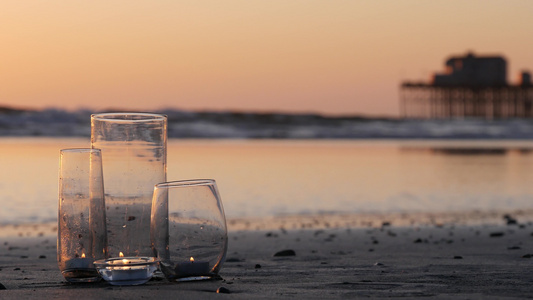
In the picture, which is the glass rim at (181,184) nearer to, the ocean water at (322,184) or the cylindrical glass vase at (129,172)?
the cylindrical glass vase at (129,172)

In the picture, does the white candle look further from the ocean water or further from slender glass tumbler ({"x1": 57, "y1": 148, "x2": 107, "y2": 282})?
the ocean water

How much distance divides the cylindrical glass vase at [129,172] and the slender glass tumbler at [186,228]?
126 millimetres

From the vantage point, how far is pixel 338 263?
14.5 feet

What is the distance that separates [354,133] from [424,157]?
17140 mm

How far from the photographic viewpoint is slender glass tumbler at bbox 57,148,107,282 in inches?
132

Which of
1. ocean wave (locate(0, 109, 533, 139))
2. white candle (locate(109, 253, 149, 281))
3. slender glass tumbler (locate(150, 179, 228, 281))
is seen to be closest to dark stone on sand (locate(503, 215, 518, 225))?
slender glass tumbler (locate(150, 179, 228, 281))

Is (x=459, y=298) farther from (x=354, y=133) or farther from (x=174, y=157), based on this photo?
(x=354, y=133)

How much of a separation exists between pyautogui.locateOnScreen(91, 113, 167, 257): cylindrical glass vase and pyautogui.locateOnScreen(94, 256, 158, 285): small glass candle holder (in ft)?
0.37

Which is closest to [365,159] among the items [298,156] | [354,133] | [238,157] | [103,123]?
[298,156]

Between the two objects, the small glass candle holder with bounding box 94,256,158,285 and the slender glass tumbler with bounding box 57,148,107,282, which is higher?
the slender glass tumbler with bounding box 57,148,107,282

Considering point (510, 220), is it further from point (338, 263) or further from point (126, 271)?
point (126, 271)

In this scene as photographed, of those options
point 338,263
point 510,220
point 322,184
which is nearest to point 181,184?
point 338,263

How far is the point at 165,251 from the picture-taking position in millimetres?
3289

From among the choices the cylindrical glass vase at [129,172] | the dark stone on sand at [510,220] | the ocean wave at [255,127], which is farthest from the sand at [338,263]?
the ocean wave at [255,127]
